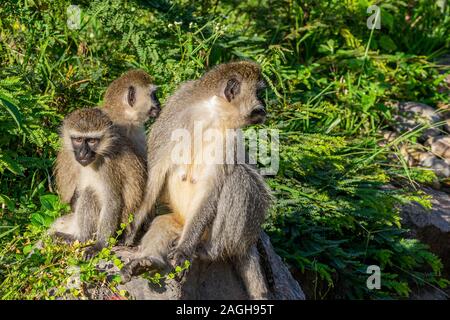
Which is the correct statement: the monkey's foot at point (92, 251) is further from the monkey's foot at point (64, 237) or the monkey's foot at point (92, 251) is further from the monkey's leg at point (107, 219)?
the monkey's foot at point (64, 237)

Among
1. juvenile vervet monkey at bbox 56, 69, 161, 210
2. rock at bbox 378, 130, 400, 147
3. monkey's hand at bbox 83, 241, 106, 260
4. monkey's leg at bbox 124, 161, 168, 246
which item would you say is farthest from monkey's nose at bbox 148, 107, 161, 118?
rock at bbox 378, 130, 400, 147

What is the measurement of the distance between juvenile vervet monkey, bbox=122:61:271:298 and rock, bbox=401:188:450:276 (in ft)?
10.4

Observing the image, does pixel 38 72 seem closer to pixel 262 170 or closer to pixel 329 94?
pixel 262 170

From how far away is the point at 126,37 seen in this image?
7.86 meters

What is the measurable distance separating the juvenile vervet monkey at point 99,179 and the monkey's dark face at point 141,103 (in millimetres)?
748

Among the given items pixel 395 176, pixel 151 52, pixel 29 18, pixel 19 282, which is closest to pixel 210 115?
pixel 19 282

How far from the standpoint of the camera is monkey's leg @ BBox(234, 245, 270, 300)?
5.66 metres

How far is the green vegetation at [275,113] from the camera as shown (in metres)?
6.91

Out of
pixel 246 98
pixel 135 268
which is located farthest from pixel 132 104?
pixel 135 268

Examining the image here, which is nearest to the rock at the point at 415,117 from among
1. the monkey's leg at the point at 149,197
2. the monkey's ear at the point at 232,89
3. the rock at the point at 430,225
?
the rock at the point at 430,225

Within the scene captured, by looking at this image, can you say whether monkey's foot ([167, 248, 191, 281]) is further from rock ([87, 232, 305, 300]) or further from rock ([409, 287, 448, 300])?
rock ([409, 287, 448, 300])

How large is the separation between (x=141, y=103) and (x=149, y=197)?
1.18m

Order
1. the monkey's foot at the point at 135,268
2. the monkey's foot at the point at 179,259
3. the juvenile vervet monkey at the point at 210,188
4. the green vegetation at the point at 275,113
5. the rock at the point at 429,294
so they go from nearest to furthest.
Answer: the monkey's foot at the point at 135,268
the monkey's foot at the point at 179,259
the juvenile vervet monkey at the point at 210,188
the green vegetation at the point at 275,113
the rock at the point at 429,294

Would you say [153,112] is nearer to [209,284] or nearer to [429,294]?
[209,284]
